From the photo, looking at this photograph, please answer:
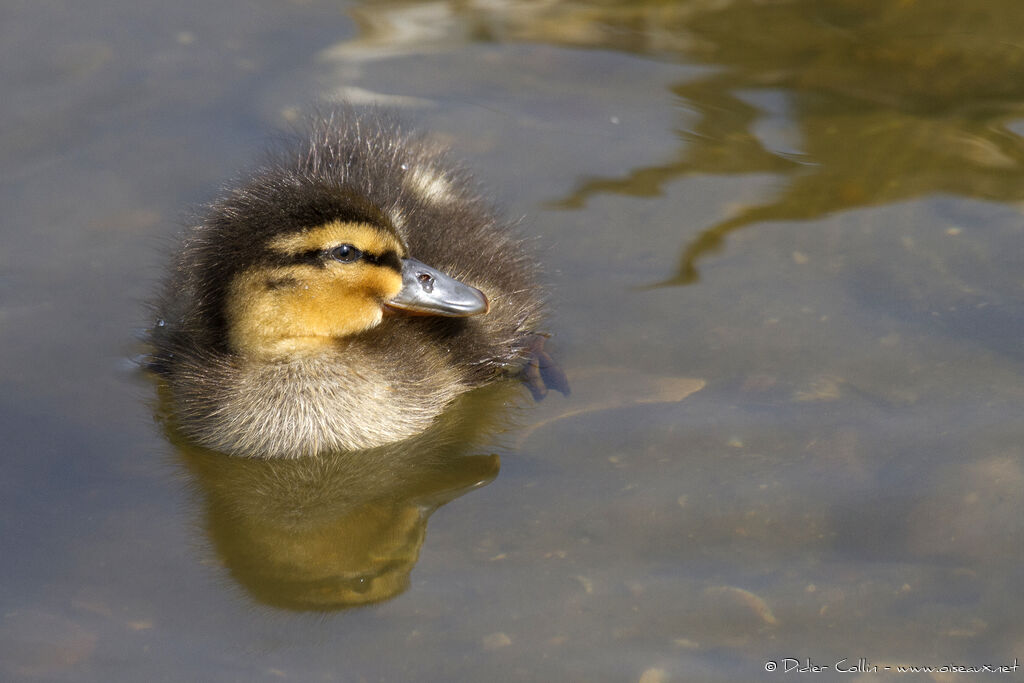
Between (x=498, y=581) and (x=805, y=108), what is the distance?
2.88 meters

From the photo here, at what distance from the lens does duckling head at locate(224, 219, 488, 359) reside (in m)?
3.76

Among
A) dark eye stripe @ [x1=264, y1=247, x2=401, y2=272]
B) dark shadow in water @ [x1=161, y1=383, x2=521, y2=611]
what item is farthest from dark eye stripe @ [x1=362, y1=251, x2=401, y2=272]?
dark shadow in water @ [x1=161, y1=383, x2=521, y2=611]

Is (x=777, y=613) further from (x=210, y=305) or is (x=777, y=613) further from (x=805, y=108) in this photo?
(x=805, y=108)

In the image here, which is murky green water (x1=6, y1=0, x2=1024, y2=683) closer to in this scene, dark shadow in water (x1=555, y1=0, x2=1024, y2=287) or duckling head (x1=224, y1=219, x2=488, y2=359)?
dark shadow in water (x1=555, y1=0, x2=1024, y2=287)

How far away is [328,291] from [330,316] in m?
0.12

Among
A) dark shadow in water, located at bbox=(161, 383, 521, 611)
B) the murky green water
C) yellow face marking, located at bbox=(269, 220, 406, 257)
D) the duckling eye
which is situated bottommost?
dark shadow in water, located at bbox=(161, 383, 521, 611)

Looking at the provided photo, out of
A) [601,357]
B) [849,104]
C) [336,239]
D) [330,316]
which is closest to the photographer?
[336,239]

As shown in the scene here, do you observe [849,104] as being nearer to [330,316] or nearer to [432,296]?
[432,296]

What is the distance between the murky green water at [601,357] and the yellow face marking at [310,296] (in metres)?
0.44

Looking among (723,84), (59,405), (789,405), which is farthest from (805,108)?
(59,405)

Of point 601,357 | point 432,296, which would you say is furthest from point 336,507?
Result: point 601,357

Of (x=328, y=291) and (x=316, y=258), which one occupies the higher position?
(x=316, y=258)

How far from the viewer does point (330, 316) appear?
3.95 m

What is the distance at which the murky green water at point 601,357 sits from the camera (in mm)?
3285
